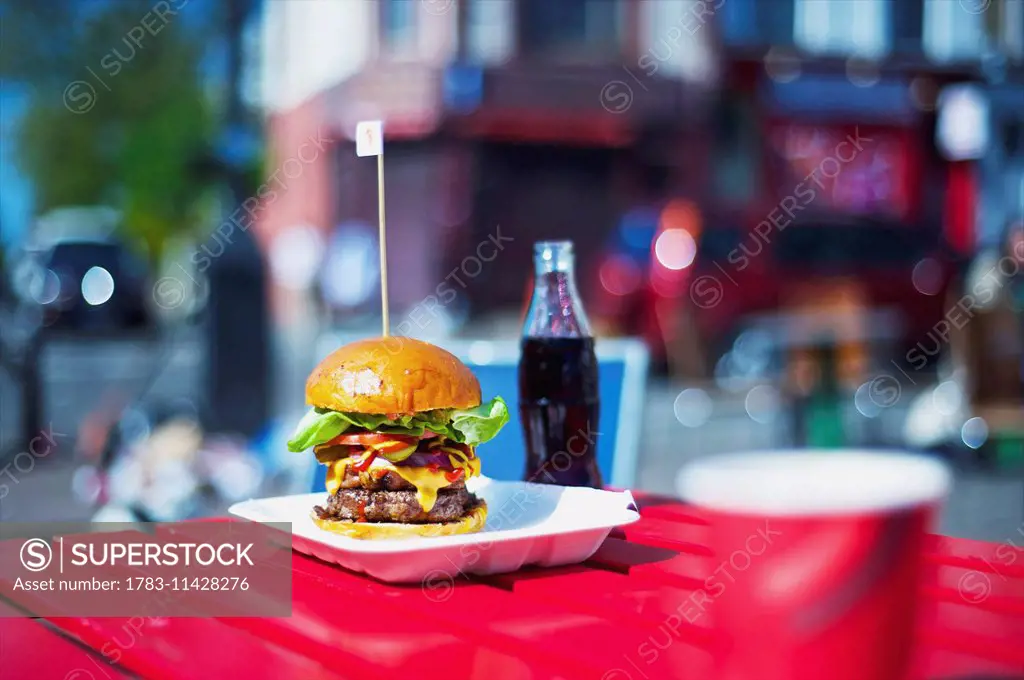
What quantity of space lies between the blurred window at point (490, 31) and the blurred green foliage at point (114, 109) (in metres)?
6.99

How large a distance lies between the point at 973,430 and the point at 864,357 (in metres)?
1.36

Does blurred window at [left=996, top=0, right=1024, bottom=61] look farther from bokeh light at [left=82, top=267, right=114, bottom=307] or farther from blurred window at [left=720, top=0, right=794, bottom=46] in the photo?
bokeh light at [left=82, top=267, right=114, bottom=307]

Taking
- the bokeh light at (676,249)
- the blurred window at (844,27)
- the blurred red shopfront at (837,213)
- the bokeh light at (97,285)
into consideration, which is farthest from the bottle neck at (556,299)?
the blurred window at (844,27)

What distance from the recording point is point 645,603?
1.65 m

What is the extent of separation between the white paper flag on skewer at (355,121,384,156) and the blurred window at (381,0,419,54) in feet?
66.4

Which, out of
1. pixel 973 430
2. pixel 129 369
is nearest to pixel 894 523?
pixel 973 430

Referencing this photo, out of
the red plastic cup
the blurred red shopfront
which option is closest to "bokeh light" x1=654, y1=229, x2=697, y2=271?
the blurred red shopfront

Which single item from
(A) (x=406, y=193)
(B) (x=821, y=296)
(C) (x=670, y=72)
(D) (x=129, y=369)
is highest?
(C) (x=670, y=72)

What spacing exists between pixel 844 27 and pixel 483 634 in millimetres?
23699

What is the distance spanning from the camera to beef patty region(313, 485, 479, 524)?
193cm

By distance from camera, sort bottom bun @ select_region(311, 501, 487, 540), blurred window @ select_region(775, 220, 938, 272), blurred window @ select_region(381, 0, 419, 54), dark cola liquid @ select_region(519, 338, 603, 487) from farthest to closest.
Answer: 1. blurred window @ select_region(381, 0, 419, 54)
2. blurred window @ select_region(775, 220, 938, 272)
3. dark cola liquid @ select_region(519, 338, 603, 487)
4. bottom bun @ select_region(311, 501, 487, 540)

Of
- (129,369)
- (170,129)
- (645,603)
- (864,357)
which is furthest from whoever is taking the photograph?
(170,129)

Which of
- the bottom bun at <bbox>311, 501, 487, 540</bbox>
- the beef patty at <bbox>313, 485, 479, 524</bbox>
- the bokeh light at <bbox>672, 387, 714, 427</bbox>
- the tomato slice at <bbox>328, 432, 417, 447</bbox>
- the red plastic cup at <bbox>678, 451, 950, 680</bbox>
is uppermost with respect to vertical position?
the red plastic cup at <bbox>678, 451, 950, 680</bbox>

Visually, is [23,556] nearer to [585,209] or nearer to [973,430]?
[973,430]
